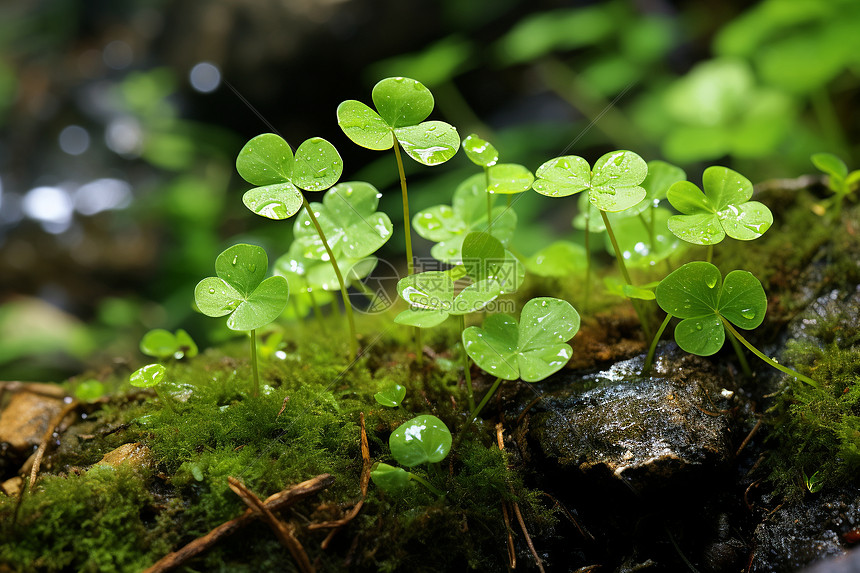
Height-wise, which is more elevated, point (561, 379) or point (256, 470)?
point (256, 470)

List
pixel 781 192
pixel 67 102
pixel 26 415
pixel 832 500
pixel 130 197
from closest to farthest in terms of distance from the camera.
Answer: pixel 832 500 → pixel 26 415 → pixel 781 192 → pixel 130 197 → pixel 67 102

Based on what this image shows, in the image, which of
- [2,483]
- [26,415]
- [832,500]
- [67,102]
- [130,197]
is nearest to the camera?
[832,500]

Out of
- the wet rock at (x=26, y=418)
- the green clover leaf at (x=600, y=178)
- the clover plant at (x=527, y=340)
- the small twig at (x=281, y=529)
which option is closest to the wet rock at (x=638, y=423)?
the clover plant at (x=527, y=340)

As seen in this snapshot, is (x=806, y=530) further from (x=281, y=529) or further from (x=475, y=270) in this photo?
(x=281, y=529)

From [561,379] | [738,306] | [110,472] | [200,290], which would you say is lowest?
[561,379]

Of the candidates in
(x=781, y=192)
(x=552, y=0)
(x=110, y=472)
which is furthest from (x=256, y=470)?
(x=552, y=0)

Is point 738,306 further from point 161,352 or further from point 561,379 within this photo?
point 161,352

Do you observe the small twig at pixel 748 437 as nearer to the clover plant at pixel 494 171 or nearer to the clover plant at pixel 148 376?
the clover plant at pixel 494 171
